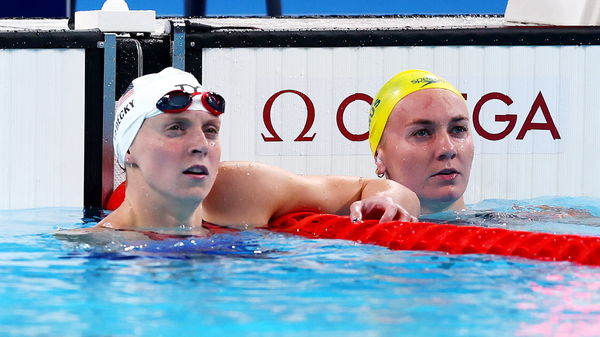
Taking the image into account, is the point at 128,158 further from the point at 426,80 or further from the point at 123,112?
the point at 426,80

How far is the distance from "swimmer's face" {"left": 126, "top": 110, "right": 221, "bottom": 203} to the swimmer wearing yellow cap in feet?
3.54

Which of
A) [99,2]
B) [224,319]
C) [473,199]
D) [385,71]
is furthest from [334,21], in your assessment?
[224,319]

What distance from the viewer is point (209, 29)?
5.74 m

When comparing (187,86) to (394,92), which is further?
(394,92)

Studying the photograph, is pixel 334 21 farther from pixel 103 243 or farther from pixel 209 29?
pixel 103 243

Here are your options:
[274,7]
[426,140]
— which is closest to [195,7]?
[274,7]

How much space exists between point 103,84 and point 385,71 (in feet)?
5.28

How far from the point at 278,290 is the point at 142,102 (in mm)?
1354

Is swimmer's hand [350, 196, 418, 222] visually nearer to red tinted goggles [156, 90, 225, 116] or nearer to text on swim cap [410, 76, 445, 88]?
red tinted goggles [156, 90, 225, 116]

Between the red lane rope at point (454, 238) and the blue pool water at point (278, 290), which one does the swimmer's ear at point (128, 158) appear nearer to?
the blue pool water at point (278, 290)

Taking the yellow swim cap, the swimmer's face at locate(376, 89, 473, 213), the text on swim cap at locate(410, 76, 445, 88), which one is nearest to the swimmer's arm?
the swimmer's face at locate(376, 89, 473, 213)

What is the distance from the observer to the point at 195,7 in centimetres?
949

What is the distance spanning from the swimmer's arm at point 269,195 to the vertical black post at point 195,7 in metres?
5.43

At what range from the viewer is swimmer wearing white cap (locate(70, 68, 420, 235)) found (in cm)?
374
